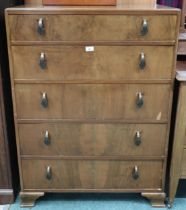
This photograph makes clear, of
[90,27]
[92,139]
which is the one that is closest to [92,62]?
[90,27]

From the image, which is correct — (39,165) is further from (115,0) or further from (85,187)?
(115,0)

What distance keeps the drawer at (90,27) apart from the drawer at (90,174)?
64 cm

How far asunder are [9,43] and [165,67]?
706 millimetres

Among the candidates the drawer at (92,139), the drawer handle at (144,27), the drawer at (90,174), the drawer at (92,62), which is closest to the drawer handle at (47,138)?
the drawer at (92,139)

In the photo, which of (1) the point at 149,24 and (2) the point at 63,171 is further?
(2) the point at 63,171

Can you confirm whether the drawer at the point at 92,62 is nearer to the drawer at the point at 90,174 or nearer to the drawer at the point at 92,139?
the drawer at the point at 92,139

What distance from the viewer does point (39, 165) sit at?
152 cm

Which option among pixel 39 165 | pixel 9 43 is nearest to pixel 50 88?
pixel 9 43

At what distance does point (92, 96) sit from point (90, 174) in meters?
0.44

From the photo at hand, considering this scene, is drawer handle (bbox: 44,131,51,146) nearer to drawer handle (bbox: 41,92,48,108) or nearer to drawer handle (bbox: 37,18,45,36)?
drawer handle (bbox: 41,92,48,108)

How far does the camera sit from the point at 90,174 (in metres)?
1.54

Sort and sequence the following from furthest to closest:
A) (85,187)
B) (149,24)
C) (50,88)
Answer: (85,187)
(50,88)
(149,24)

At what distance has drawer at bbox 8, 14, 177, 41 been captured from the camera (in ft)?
4.06

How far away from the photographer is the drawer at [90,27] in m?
1.24
